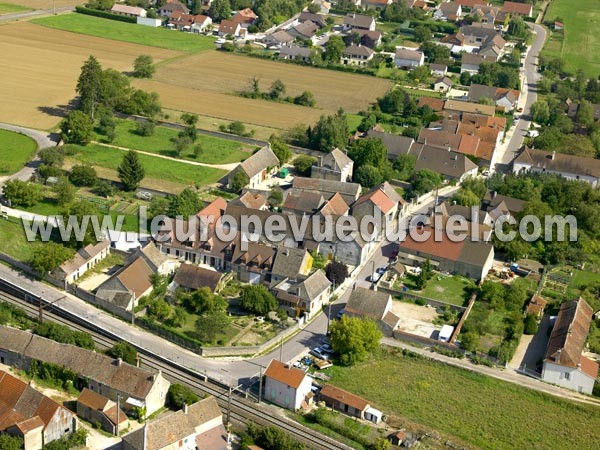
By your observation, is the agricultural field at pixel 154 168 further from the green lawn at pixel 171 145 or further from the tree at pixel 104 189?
the tree at pixel 104 189

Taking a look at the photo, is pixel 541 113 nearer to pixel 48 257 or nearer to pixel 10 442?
pixel 48 257

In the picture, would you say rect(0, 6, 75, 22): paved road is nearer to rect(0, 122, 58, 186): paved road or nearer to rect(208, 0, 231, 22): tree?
rect(208, 0, 231, 22): tree

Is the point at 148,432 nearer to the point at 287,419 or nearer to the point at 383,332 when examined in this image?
the point at 287,419

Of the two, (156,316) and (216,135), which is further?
(216,135)

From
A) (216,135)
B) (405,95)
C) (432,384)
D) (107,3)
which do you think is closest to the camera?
(432,384)

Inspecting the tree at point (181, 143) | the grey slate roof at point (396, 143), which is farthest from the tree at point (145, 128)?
the grey slate roof at point (396, 143)

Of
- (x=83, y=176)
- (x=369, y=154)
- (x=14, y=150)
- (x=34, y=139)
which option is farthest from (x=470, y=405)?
(x=34, y=139)

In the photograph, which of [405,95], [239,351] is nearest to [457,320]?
[239,351]
